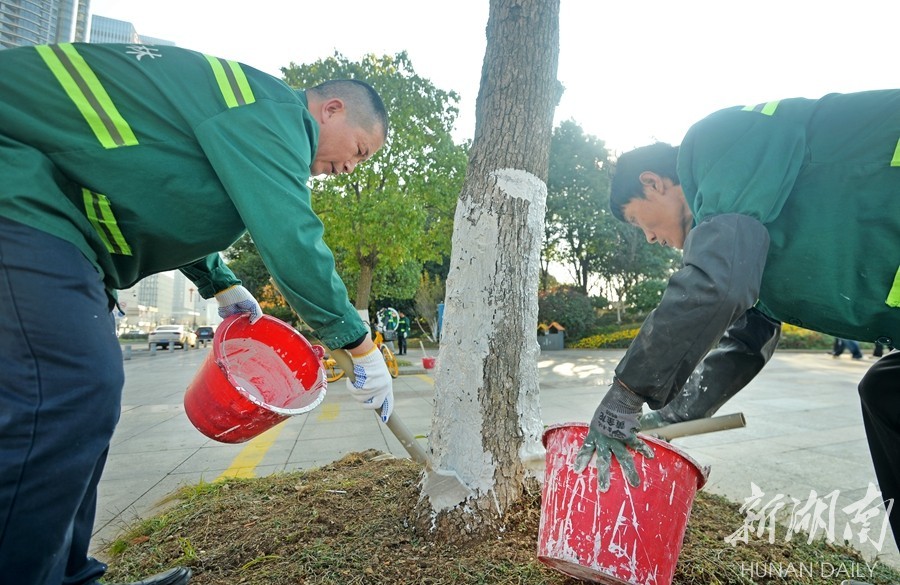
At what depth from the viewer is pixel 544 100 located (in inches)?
94.3

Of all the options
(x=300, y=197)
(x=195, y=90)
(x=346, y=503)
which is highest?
(x=195, y=90)

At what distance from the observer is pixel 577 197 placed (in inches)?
1000

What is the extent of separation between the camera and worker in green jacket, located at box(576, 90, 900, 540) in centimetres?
122

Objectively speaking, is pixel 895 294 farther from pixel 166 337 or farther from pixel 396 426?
pixel 166 337

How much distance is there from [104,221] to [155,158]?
0.67ft

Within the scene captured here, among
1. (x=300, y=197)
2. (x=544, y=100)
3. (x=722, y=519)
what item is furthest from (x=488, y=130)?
(x=722, y=519)

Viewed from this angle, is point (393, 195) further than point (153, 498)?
Yes

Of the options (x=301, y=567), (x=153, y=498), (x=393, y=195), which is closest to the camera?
(x=301, y=567)

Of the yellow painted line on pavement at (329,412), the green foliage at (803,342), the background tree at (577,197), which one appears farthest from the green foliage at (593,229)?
the yellow painted line on pavement at (329,412)

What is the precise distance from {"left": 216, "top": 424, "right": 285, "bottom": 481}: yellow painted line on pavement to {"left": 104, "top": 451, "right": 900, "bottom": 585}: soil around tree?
0.98 meters

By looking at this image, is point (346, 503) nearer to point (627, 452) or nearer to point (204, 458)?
point (627, 452)

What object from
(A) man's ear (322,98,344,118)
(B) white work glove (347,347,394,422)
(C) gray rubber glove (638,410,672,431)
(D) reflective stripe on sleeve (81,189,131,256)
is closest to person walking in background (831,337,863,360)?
(C) gray rubber glove (638,410,672,431)

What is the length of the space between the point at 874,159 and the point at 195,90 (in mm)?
1711

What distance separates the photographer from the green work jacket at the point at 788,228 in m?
1.21
